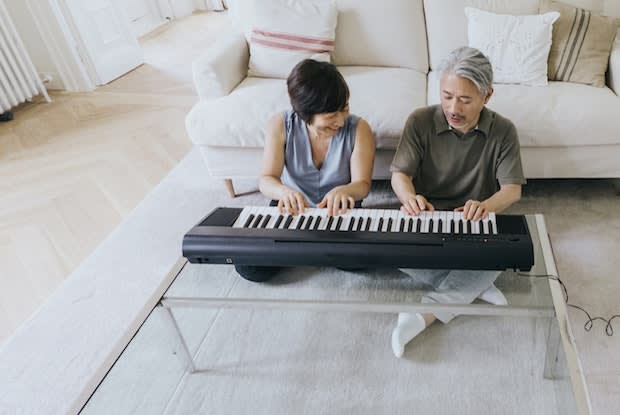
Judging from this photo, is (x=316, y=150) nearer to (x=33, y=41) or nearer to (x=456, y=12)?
(x=456, y=12)

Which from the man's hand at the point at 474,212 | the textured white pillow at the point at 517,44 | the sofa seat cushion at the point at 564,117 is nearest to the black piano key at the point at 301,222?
the man's hand at the point at 474,212

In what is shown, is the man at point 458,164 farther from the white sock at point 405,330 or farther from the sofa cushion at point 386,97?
the sofa cushion at point 386,97

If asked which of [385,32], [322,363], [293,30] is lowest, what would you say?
[322,363]

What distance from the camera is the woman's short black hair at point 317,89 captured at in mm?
1225

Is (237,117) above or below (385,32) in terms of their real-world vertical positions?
below

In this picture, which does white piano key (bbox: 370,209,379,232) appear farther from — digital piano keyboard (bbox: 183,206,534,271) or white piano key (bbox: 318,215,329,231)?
white piano key (bbox: 318,215,329,231)

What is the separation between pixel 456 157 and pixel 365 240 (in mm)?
477

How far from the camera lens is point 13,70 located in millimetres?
3119

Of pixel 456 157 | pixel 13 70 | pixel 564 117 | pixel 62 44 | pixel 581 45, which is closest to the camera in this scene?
pixel 456 157

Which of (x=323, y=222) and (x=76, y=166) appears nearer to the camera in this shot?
(x=323, y=222)

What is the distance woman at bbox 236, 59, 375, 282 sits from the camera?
4.07 ft

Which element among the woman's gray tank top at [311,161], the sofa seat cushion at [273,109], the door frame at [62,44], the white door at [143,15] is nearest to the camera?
the woman's gray tank top at [311,161]

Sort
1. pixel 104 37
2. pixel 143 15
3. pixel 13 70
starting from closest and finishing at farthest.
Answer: pixel 13 70, pixel 104 37, pixel 143 15

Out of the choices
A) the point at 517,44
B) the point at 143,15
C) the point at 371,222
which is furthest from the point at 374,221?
the point at 143,15
